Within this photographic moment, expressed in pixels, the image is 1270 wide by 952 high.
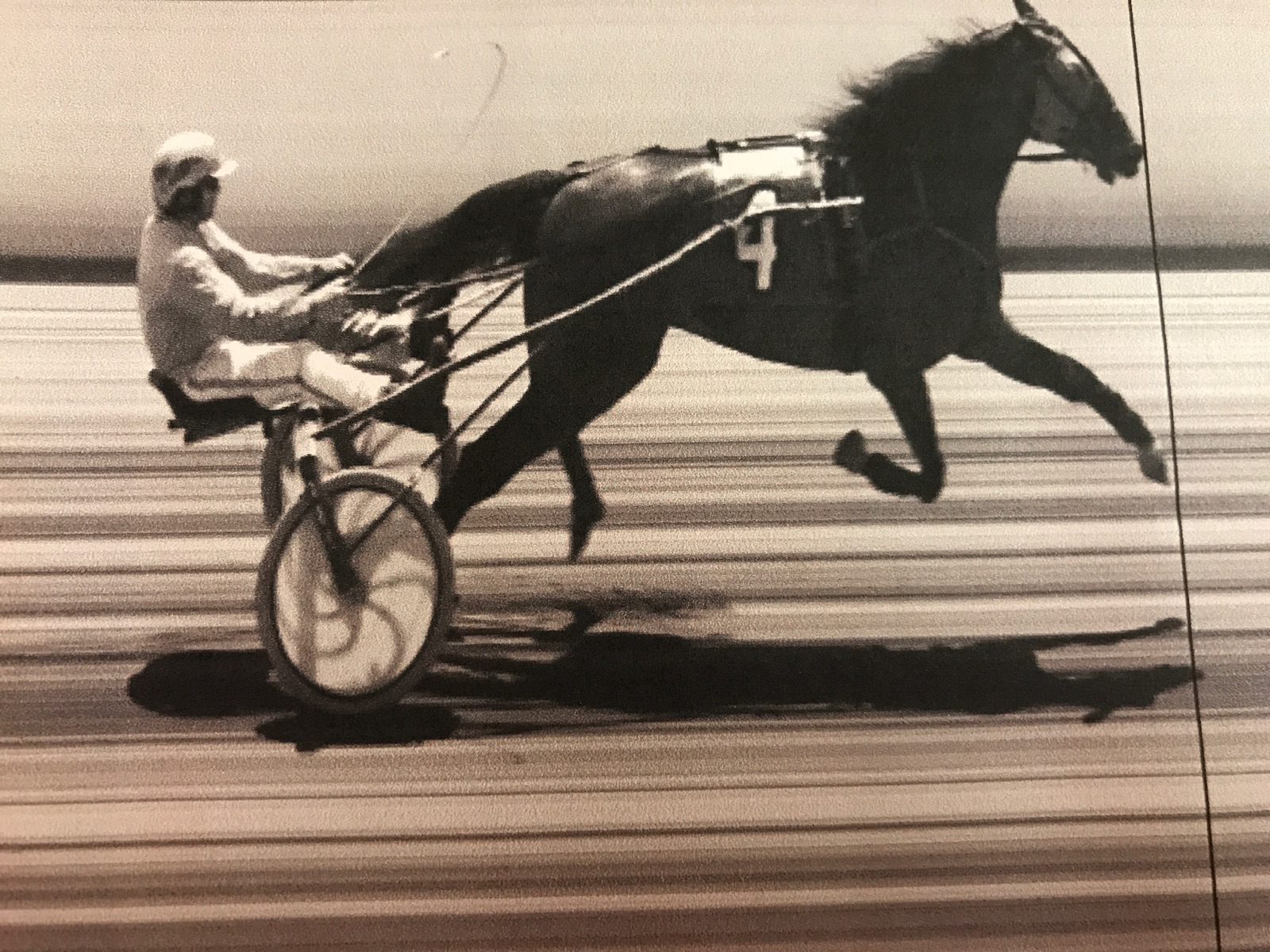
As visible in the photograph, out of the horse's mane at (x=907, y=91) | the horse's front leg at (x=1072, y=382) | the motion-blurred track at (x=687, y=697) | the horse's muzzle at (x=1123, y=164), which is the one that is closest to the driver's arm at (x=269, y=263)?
the motion-blurred track at (x=687, y=697)

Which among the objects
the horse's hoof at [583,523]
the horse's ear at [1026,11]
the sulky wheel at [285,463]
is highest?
the horse's ear at [1026,11]

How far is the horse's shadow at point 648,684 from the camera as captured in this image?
92 centimetres

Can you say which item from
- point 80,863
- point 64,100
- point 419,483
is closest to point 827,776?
point 419,483

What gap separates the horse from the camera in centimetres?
97

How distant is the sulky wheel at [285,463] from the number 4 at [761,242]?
463 millimetres

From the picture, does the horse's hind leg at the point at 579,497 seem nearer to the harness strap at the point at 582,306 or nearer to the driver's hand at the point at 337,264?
the harness strap at the point at 582,306

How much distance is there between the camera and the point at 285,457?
95cm

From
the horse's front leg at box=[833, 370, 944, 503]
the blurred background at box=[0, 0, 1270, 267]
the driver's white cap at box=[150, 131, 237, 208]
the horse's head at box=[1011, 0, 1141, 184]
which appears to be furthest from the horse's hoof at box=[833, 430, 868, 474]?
the driver's white cap at box=[150, 131, 237, 208]

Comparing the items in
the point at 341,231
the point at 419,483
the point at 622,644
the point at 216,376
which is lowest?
the point at 622,644

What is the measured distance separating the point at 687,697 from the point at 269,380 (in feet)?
1.78

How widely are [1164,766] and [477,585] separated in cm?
73

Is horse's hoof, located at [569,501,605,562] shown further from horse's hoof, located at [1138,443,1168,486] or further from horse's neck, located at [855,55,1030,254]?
horse's hoof, located at [1138,443,1168,486]

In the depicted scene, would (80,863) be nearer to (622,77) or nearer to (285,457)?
(285,457)

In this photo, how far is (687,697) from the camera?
36.7 inches
